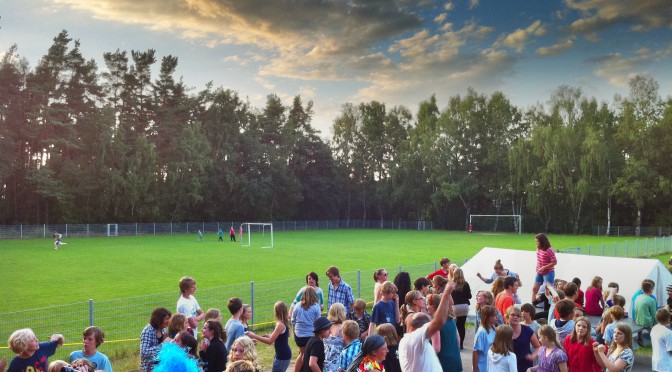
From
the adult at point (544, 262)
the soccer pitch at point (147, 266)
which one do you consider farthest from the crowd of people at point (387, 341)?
the soccer pitch at point (147, 266)

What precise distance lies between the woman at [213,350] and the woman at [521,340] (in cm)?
349

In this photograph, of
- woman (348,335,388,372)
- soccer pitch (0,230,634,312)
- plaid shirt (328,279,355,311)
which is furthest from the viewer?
soccer pitch (0,230,634,312)

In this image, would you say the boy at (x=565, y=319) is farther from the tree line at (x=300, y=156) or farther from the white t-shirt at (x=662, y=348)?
the tree line at (x=300, y=156)

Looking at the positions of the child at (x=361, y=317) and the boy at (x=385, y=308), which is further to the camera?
the child at (x=361, y=317)

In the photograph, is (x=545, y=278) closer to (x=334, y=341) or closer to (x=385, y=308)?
(x=385, y=308)

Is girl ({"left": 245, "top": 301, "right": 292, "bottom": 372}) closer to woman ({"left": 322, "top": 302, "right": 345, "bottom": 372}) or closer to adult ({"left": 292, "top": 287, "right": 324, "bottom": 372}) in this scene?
adult ({"left": 292, "top": 287, "right": 324, "bottom": 372})

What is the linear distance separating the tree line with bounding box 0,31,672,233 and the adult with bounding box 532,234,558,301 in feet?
174

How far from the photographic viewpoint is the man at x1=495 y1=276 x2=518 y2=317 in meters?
8.02

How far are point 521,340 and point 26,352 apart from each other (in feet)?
19.0

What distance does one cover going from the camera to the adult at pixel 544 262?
1028 centimetres

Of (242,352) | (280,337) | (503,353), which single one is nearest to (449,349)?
(503,353)

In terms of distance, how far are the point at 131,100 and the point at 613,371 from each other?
215 feet

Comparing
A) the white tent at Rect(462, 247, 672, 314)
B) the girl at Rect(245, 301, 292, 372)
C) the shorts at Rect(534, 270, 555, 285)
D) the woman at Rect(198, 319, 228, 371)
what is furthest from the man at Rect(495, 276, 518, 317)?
the white tent at Rect(462, 247, 672, 314)

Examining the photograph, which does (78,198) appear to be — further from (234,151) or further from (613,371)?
(613,371)
